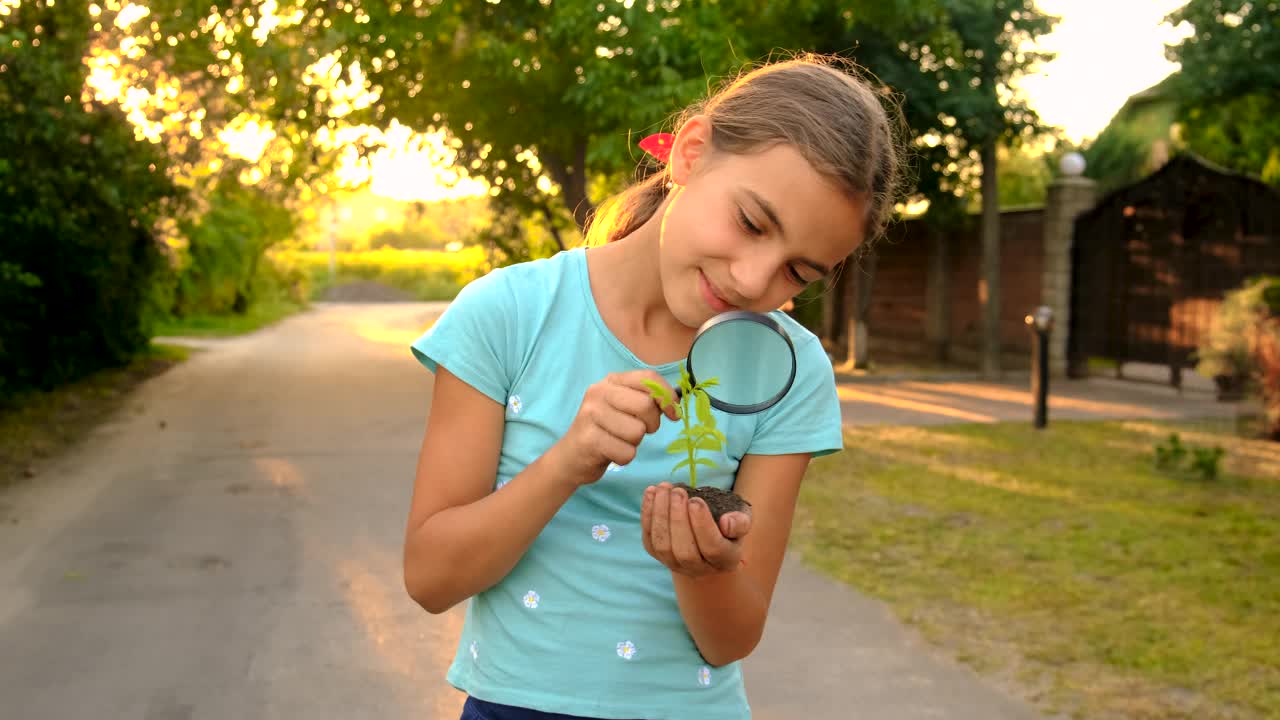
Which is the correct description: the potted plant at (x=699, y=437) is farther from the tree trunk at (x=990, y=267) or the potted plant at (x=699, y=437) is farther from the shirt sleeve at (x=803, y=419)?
the tree trunk at (x=990, y=267)

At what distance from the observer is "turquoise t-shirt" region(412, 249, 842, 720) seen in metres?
1.82

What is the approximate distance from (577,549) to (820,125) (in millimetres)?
706

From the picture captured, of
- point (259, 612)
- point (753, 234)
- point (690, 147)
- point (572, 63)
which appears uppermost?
point (572, 63)

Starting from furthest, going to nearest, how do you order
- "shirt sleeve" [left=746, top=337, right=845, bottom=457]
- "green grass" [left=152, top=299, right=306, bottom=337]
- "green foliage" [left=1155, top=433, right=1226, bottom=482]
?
1. "green grass" [left=152, top=299, right=306, bottom=337]
2. "green foliage" [left=1155, top=433, right=1226, bottom=482]
3. "shirt sleeve" [left=746, top=337, right=845, bottom=457]

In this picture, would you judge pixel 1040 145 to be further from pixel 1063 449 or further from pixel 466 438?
pixel 466 438

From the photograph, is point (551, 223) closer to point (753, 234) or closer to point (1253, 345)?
point (1253, 345)

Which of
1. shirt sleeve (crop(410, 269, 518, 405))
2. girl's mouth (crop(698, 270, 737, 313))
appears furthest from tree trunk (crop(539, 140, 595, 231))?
girl's mouth (crop(698, 270, 737, 313))

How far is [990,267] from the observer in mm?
16812

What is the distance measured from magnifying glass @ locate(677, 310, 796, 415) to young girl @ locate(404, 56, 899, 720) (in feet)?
0.15

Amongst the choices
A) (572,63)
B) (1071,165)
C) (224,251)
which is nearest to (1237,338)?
(1071,165)

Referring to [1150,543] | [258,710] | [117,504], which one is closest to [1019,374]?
[1150,543]

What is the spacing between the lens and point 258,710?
4.35 m

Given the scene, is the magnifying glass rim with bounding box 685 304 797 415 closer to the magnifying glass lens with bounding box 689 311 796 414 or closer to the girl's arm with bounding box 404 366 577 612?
the magnifying glass lens with bounding box 689 311 796 414

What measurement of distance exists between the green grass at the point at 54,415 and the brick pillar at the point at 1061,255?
1124 cm
